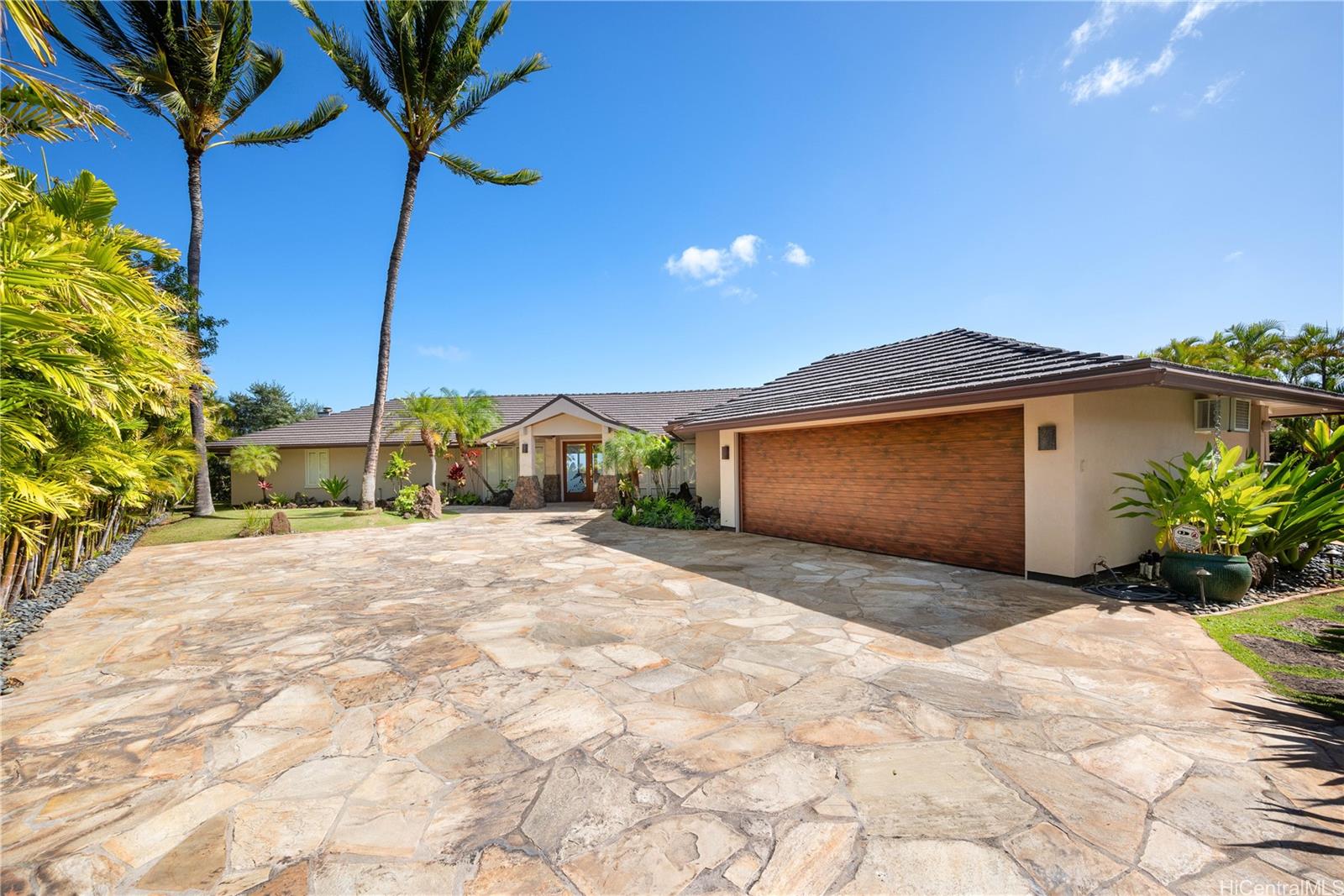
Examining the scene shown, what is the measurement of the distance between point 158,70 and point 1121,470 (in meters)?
22.1

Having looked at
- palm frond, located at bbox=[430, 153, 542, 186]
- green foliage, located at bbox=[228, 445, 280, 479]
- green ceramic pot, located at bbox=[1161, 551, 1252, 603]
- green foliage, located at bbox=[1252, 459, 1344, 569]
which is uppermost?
palm frond, located at bbox=[430, 153, 542, 186]

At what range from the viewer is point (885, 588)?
244 inches

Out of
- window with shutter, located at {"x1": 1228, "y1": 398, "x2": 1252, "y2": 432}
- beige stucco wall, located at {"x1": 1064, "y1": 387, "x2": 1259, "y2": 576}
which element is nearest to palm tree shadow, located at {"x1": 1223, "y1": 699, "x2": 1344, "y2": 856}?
beige stucco wall, located at {"x1": 1064, "y1": 387, "x2": 1259, "y2": 576}

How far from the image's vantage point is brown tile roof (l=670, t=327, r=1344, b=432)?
530 centimetres

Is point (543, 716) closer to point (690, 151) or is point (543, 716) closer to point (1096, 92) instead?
point (1096, 92)

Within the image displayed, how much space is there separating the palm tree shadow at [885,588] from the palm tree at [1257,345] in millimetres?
21625

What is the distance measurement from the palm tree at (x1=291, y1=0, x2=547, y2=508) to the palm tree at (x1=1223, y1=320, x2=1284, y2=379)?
27738 millimetres

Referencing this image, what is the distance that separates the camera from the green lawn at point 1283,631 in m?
3.21

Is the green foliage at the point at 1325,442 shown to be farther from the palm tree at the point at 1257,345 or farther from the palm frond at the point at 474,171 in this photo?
the palm frond at the point at 474,171

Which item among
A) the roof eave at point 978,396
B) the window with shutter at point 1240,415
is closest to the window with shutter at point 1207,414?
the window with shutter at point 1240,415

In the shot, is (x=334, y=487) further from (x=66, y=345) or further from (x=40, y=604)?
(x=66, y=345)

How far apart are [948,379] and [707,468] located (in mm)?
7849

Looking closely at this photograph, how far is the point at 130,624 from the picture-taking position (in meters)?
5.06

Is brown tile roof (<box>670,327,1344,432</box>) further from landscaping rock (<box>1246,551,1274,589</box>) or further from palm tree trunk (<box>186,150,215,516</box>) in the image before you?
palm tree trunk (<box>186,150,215,516</box>)
